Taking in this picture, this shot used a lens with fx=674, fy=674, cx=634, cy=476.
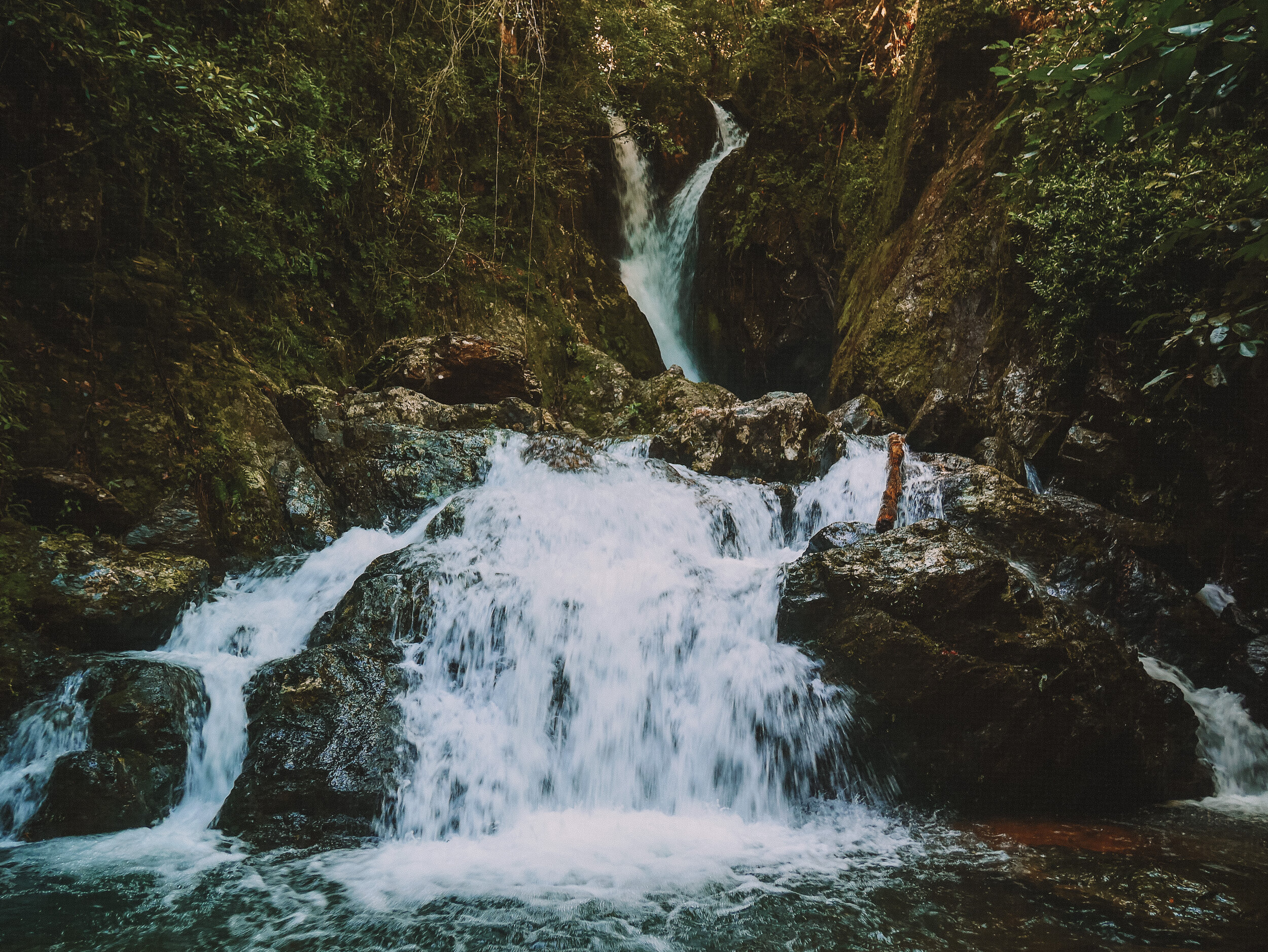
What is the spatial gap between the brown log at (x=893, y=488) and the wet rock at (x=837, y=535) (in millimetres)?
130

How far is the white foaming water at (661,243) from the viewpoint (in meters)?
15.5

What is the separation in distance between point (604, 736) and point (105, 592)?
136 inches

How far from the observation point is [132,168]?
6.08 metres

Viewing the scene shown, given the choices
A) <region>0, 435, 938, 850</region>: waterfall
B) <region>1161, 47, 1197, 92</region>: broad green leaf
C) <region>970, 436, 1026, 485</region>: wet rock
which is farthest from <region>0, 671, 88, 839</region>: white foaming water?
<region>970, 436, 1026, 485</region>: wet rock

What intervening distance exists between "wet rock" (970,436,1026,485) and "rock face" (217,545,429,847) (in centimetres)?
640

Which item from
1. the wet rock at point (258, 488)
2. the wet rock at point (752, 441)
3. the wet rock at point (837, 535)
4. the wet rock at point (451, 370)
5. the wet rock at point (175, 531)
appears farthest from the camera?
the wet rock at point (451, 370)

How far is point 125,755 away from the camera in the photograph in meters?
3.81

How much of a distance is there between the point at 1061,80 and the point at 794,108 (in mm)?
13788

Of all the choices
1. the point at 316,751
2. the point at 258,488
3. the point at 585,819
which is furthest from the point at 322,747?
the point at 258,488

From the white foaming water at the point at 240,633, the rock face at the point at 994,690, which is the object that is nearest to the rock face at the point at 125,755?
the white foaming water at the point at 240,633

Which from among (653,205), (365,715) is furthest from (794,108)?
(365,715)

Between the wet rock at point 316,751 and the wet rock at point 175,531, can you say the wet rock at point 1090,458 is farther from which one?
the wet rock at point 175,531

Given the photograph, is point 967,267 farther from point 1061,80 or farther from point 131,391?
point 131,391

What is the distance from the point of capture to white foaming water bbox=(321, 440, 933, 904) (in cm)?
356
